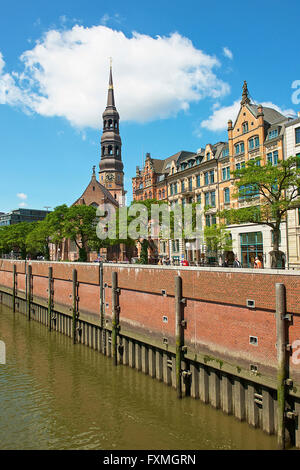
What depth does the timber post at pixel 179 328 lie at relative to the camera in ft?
60.9

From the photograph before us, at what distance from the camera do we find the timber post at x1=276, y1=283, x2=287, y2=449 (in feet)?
43.5

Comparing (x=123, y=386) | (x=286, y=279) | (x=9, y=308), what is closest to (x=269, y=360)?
(x=286, y=279)

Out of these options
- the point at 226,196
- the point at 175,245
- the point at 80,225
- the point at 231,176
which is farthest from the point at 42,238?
the point at 231,176

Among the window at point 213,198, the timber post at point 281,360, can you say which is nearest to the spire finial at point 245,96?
the window at point 213,198

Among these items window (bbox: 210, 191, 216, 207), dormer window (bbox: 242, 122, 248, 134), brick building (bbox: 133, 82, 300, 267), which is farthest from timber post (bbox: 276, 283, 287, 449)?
window (bbox: 210, 191, 216, 207)

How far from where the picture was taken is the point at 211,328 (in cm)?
1733

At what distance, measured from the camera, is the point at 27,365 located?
24938 mm

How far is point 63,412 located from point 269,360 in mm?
10343

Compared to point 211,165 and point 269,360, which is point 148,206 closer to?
point 211,165

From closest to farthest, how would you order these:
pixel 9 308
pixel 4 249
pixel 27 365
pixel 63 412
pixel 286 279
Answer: pixel 286 279 → pixel 63 412 → pixel 27 365 → pixel 9 308 → pixel 4 249

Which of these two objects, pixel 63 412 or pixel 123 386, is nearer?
pixel 63 412

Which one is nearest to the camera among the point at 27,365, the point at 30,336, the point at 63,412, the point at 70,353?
the point at 63,412

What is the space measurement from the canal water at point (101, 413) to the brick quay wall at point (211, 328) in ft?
3.13

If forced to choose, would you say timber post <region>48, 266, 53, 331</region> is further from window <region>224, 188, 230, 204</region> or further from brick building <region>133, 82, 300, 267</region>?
window <region>224, 188, 230, 204</region>
